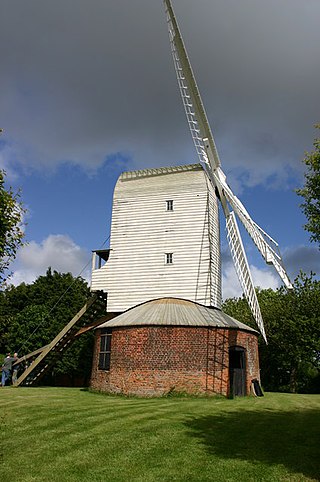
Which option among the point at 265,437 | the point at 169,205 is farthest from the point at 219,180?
the point at 265,437

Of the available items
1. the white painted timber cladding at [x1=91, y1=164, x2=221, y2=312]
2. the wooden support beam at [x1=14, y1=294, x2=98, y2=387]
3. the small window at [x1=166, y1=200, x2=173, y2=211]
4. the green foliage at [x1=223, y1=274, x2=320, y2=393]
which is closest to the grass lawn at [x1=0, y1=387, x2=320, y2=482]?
the white painted timber cladding at [x1=91, y1=164, x2=221, y2=312]

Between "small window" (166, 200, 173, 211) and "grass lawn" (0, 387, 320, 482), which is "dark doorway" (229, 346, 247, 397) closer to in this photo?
"grass lawn" (0, 387, 320, 482)

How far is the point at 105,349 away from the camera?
71.2 ft

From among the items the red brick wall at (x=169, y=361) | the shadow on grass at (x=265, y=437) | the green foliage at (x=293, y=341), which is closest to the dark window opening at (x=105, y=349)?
the red brick wall at (x=169, y=361)

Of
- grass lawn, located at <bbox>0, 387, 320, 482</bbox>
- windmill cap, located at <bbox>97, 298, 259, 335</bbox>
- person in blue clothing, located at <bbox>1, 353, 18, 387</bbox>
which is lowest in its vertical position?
grass lawn, located at <bbox>0, 387, 320, 482</bbox>

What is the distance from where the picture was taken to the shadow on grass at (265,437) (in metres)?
8.59

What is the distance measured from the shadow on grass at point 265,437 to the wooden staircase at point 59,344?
13754mm

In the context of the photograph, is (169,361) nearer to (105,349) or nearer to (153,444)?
(105,349)

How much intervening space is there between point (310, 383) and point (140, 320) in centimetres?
2315

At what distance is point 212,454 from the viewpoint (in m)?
8.82

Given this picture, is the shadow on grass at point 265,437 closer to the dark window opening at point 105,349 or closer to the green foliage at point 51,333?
the dark window opening at point 105,349

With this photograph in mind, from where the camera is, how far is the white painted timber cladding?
23750mm

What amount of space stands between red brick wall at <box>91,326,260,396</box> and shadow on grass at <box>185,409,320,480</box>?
5.06 m

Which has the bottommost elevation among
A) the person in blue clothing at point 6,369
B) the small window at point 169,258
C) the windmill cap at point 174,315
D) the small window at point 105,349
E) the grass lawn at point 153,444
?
the grass lawn at point 153,444
